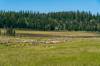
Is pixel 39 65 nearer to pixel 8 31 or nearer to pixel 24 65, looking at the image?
pixel 24 65

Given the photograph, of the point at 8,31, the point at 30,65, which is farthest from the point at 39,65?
the point at 8,31

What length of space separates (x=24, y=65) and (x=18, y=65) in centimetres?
57

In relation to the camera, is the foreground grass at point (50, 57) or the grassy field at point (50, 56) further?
the grassy field at point (50, 56)

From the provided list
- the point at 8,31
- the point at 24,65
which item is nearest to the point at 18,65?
the point at 24,65

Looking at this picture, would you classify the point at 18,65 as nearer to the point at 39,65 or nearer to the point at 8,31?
the point at 39,65

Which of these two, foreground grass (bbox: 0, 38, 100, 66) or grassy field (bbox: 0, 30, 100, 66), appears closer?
foreground grass (bbox: 0, 38, 100, 66)

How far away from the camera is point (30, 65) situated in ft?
101

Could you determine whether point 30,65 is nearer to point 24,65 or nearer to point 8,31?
point 24,65

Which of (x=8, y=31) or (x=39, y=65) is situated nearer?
(x=39, y=65)

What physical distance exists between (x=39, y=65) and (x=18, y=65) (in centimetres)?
222

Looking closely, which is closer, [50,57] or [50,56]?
[50,57]

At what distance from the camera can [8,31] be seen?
152m

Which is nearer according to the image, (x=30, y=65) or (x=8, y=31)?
(x=30, y=65)

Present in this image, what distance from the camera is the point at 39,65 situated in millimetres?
30797
